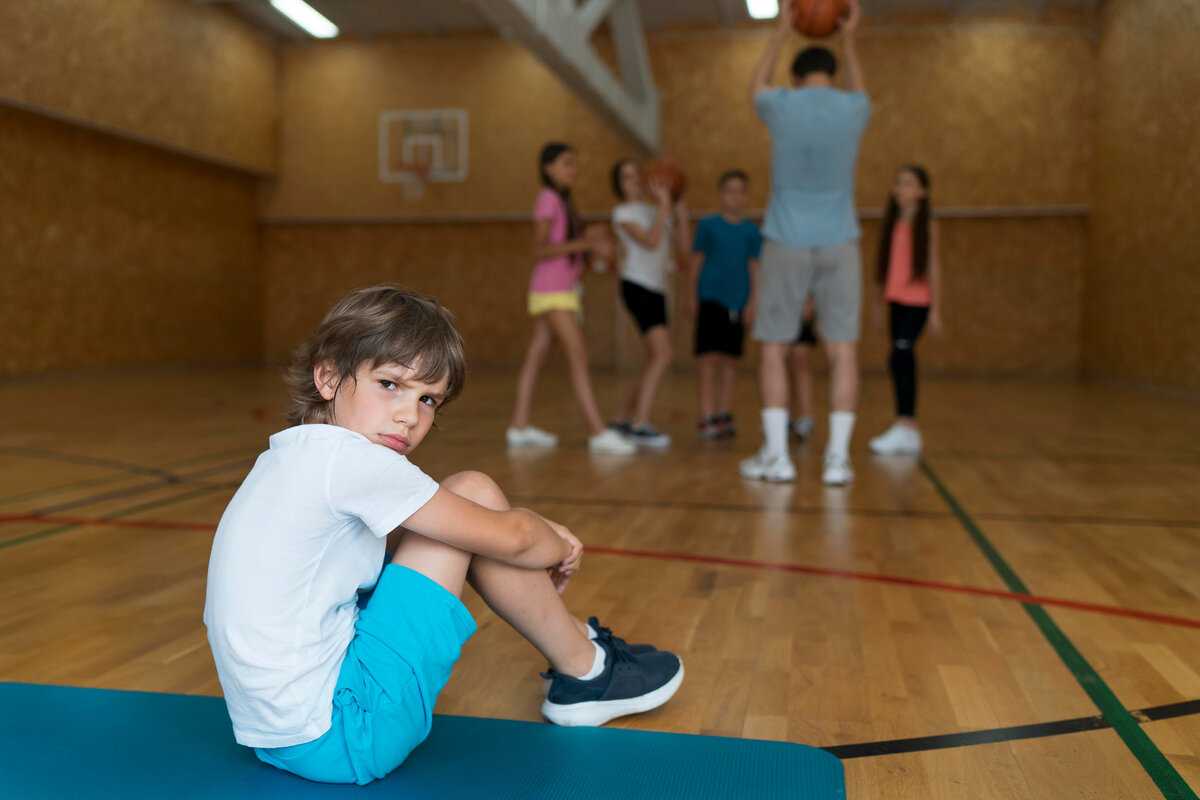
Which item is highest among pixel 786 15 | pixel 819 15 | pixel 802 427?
pixel 819 15

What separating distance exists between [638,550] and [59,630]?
4.14 feet

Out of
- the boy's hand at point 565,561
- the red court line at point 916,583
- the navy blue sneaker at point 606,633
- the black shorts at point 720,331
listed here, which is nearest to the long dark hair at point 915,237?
the black shorts at point 720,331

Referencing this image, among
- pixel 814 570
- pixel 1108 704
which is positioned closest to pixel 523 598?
pixel 1108 704

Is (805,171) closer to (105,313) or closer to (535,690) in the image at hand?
(535,690)

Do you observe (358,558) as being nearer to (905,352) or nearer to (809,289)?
(809,289)

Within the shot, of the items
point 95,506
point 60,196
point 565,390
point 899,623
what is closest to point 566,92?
point 565,390

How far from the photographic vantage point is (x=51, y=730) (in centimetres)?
129

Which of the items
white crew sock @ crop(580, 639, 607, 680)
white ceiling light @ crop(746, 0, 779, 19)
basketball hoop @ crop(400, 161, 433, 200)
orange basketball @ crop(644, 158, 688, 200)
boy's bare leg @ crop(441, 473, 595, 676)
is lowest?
white crew sock @ crop(580, 639, 607, 680)

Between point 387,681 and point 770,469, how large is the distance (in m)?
2.50

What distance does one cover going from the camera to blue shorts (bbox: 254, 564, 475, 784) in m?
1.11

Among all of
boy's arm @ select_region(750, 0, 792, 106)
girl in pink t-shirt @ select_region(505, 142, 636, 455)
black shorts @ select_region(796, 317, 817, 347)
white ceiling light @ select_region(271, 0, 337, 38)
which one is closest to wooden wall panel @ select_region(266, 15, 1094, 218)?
white ceiling light @ select_region(271, 0, 337, 38)

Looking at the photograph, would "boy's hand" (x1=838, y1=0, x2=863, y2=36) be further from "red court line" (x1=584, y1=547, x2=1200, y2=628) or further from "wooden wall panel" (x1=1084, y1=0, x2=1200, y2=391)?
"wooden wall panel" (x1=1084, y1=0, x2=1200, y2=391)

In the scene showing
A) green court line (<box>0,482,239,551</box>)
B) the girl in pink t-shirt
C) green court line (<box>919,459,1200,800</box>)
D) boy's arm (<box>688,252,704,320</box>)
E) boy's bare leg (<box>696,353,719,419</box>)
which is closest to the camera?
green court line (<box>919,459,1200,800</box>)

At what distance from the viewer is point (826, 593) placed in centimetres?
205
